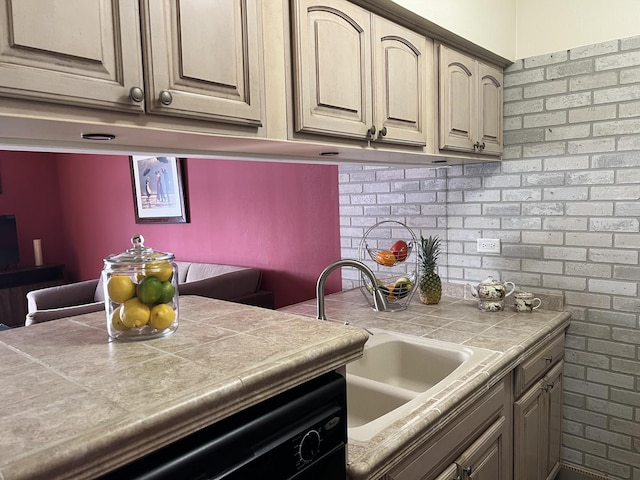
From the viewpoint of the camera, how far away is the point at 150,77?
3.35ft

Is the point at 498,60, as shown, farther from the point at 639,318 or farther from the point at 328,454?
the point at 328,454

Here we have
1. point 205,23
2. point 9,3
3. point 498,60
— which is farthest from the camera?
point 498,60

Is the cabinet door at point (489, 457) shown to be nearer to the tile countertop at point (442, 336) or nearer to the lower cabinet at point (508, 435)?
the lower cabinet at point (508, 435)

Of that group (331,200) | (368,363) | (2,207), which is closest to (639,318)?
(368,363)

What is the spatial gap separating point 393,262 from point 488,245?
1.64 ft

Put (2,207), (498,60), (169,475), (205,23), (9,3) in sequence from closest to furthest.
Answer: (169,475) < (9,3) < (205,23) < (498,60) < (2,207)

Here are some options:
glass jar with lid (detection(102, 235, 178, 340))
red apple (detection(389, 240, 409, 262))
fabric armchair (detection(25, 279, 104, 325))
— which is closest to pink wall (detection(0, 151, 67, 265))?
fabric armchair (detection(25, 279, 104, 325))

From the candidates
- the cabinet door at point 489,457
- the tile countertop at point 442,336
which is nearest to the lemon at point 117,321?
the tile countertop at point 442,336

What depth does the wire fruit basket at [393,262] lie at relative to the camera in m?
2.31

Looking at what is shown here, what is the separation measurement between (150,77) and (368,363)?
133cm

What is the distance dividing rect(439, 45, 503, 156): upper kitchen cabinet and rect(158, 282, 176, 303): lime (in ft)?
4.39

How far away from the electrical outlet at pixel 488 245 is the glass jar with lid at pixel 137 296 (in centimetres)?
187

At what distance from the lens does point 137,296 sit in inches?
37.9

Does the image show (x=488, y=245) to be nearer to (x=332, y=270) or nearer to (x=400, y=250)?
(x=400, y=250)
